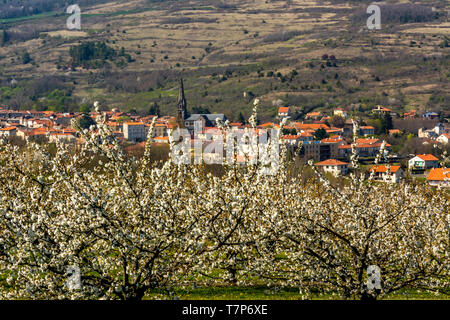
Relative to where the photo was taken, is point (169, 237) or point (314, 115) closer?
point (169, 237)

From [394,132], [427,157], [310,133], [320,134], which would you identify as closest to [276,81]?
[394,132]

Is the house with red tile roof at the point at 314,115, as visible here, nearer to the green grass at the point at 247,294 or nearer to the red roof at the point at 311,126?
the red roof at the point at 311,126

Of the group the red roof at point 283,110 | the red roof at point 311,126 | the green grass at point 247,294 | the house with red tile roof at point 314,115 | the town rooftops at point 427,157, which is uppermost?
the green grass at point 247,294

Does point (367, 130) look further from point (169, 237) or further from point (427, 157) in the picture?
point (169, 237)

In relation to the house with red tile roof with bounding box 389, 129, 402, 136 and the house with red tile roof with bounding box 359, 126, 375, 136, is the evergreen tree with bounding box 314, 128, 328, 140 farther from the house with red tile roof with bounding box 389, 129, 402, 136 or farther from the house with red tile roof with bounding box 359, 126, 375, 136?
the house with red tile roof with bounding box 389, 129, 402, 136

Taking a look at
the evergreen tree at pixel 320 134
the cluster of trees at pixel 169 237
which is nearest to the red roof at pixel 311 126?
the evergreen tree at pixel 320 134

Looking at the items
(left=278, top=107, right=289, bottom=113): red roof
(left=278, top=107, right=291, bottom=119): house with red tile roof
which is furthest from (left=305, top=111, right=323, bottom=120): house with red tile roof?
(left=278, top=107, right=289, bottom=113): red roof

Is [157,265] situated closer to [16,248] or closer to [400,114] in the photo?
[16,248]

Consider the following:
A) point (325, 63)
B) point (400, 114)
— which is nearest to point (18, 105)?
point (325, 63)
